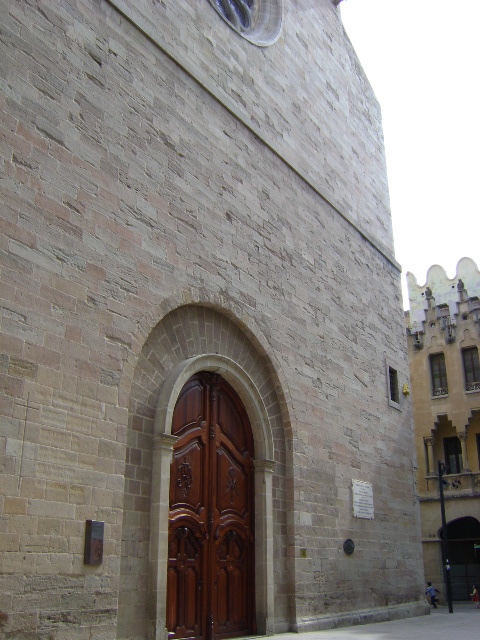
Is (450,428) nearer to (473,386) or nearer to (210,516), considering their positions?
(473,386)

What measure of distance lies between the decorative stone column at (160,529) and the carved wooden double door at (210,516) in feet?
1.51

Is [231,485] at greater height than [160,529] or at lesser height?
greater

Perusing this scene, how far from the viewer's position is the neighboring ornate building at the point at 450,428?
2359 cm

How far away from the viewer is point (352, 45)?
16531mm

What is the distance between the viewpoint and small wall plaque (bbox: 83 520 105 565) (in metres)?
6.54

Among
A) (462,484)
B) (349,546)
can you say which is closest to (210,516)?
(349,546)

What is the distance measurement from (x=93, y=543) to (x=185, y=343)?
299cm

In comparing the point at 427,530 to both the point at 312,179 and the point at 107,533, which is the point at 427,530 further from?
the point at 107,533

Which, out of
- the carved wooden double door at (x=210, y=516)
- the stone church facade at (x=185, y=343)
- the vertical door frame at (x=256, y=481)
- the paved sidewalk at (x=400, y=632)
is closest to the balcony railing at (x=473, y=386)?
the stone church facade at (x=185, y=343)

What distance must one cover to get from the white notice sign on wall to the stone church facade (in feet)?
0.22

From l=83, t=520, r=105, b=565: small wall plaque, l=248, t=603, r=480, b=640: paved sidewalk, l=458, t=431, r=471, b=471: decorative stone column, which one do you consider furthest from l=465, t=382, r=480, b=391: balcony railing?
l=83, t=520, r=105, b=565: small wall plaque

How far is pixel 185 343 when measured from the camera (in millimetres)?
8805

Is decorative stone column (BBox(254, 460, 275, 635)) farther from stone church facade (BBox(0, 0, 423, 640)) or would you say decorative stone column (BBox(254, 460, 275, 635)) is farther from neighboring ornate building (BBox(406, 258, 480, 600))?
neighboring ornate building (BBox(406, 258, 480, 600))

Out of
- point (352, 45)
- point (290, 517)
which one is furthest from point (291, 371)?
point (352, 45)
